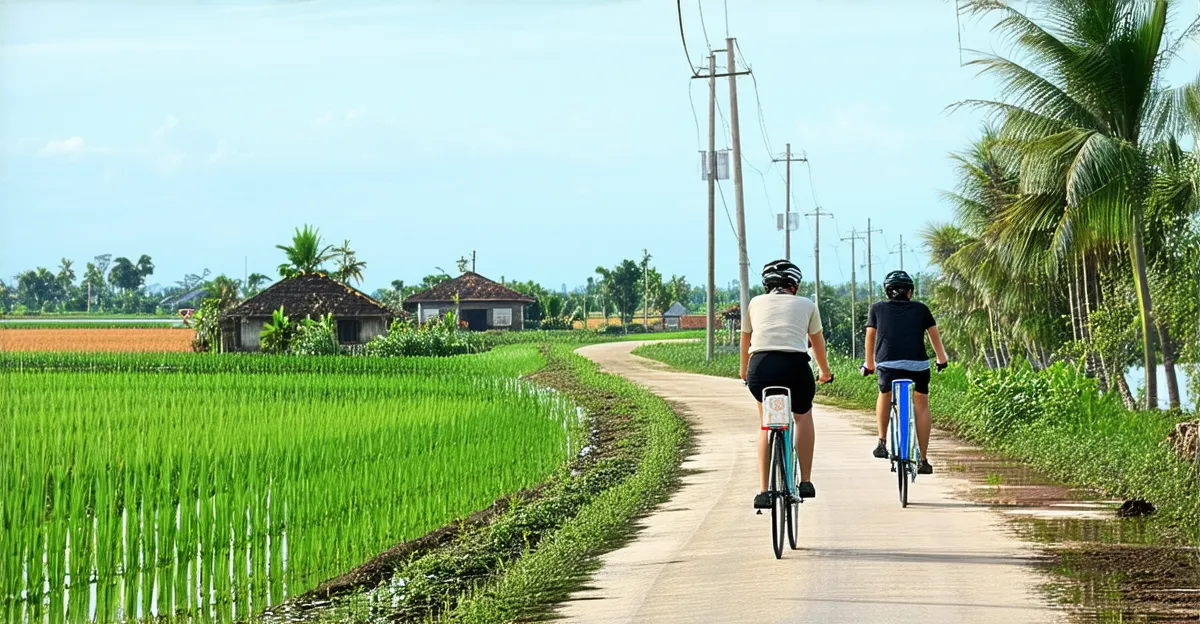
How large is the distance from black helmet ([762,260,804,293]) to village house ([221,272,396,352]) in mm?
47057

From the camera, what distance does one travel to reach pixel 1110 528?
31.2 feet

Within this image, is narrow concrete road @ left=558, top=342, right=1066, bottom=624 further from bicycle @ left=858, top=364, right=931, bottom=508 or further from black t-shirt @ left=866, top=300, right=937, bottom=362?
black t-shirt @ left=866, top=300, right=937, bottom=362

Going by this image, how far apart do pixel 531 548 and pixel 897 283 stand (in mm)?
3395

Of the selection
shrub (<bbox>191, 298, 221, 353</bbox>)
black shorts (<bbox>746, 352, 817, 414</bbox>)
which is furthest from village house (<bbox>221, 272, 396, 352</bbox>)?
black shorts (<bbox>746, 352, 817, 414</bbox>)

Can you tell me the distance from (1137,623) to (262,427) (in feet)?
41.7

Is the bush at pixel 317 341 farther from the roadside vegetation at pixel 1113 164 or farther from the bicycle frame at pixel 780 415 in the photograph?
the bicycle frame at pixel 780 415

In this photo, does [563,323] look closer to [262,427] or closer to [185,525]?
[262,427]

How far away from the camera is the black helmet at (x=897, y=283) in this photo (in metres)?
10.3

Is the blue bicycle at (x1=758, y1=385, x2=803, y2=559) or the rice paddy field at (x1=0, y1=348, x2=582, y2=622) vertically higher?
the blue bicycle at (x1=758, y1=385, x2=803, y2=559)

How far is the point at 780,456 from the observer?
8.27 meters

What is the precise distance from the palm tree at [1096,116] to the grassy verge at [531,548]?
26.5 ft

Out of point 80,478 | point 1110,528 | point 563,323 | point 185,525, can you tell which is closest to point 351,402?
point 80,478

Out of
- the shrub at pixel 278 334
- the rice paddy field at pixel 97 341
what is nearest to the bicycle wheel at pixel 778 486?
the rice paddy field at pixel 97 341

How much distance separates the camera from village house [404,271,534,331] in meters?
84.0
